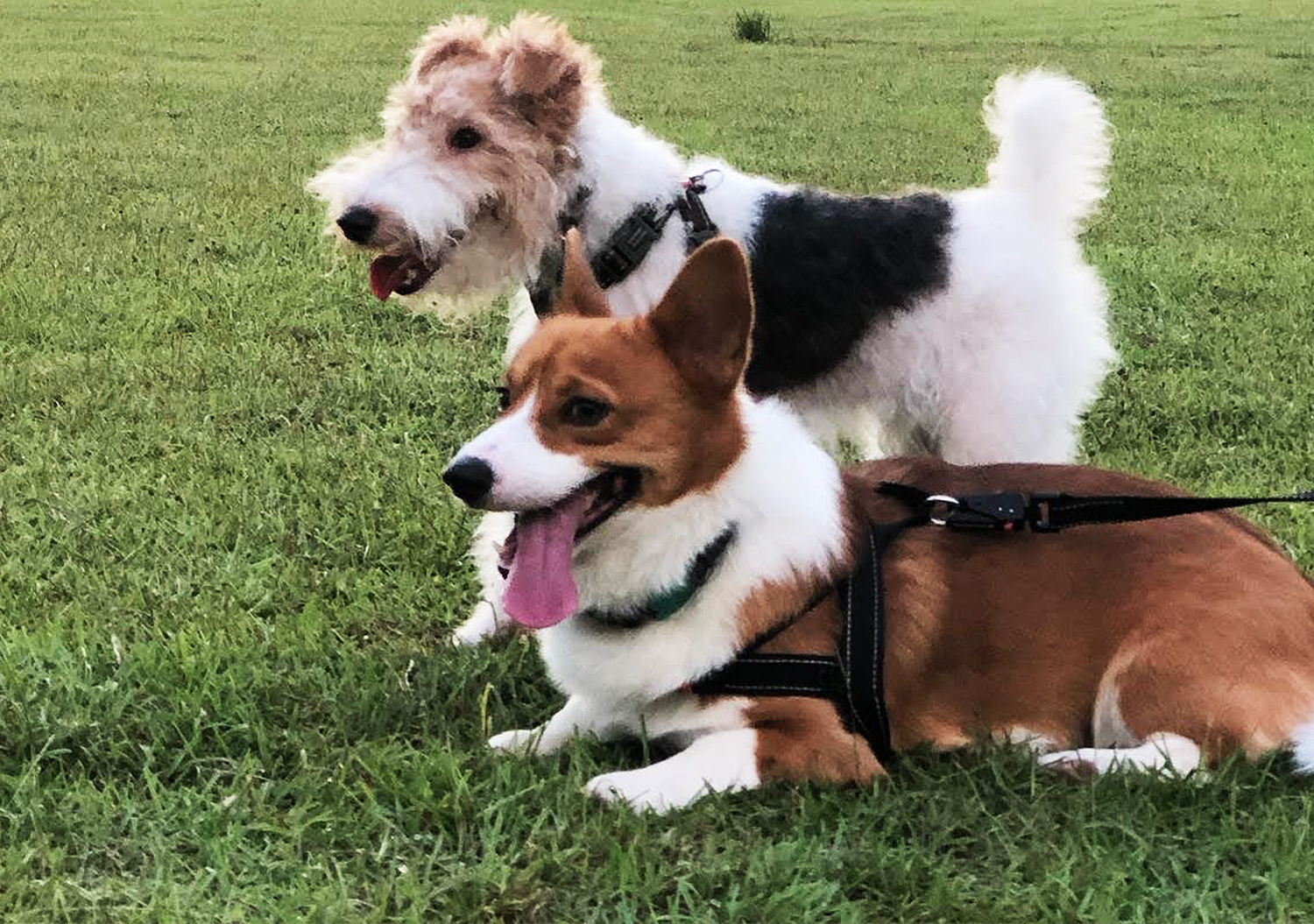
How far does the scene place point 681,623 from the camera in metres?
2.67

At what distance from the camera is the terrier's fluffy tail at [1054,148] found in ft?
13.3

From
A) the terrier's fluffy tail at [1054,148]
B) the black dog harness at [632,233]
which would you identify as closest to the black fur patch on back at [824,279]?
the black dog harness at [632,233]

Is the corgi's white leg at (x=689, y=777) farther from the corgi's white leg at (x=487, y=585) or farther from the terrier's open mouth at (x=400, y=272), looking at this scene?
the terrier's open mouth at (x=400, y=272)

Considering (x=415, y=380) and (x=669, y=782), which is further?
(x=415, y=380)

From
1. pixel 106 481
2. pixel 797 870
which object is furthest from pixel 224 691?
pixel 106 481

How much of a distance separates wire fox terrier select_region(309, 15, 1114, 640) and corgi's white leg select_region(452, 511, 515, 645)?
0.27 ft

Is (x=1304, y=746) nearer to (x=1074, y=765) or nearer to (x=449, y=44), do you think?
(x=1074, y=765)

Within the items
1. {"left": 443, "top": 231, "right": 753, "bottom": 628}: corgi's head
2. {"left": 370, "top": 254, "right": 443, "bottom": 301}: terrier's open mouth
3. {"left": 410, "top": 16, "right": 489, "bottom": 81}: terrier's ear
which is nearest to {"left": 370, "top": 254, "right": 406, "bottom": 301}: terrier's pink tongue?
{"left": 370, "top": 254, "right": 443, "bottom": 301}: terrier's open mouth

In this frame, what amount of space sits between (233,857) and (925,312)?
2476 mm

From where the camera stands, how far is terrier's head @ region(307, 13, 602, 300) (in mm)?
3867

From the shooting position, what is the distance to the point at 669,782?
254 centimetres

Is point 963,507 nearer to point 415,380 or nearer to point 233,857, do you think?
point 233,857

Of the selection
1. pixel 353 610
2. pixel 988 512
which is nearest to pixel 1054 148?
pixel 988 512

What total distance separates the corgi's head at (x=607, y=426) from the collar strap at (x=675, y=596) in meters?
0.12
